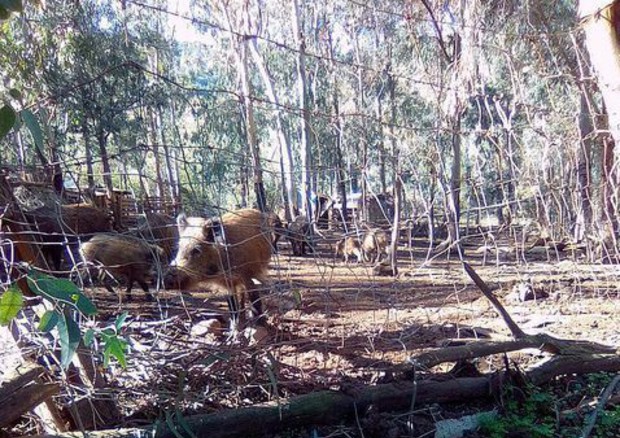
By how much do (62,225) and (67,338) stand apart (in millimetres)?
1211

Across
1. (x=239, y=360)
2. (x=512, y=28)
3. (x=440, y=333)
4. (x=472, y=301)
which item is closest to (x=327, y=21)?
(x=512, y=28)

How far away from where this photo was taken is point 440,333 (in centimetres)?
408

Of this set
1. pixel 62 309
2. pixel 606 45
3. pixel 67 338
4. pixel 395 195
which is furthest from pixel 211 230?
pixel 395 195

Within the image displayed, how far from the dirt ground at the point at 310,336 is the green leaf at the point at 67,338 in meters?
1.32

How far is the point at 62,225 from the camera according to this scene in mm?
2104

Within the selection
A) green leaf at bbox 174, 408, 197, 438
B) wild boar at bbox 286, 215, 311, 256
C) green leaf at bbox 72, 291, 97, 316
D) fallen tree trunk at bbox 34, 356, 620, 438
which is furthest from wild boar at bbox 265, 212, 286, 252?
green leaf at bbox 72, 291, 97, 316

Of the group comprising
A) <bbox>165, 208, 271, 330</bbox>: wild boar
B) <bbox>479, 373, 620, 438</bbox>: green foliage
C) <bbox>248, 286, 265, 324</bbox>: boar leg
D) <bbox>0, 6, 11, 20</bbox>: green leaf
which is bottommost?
<bbox>479, 373, 620, 438</bbox>: green foliage

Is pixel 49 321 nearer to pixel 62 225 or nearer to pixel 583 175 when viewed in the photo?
pixel 62 225

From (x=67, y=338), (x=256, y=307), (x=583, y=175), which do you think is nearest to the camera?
(x=67, y=338)

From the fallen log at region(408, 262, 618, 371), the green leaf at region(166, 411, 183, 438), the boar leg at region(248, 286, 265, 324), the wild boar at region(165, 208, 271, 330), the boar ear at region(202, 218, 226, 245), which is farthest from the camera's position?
the wild boar at region(165, 208, 271, 330)

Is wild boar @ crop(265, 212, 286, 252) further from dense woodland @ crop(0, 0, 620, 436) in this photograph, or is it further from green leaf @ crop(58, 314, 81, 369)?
green leaf @ crop(58, 314, 81, 369)

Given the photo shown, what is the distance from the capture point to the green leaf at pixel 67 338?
1.02m

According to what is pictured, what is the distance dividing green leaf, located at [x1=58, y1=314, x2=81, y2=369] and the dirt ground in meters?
1.32

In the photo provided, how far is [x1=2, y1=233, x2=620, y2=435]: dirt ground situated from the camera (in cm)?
244
